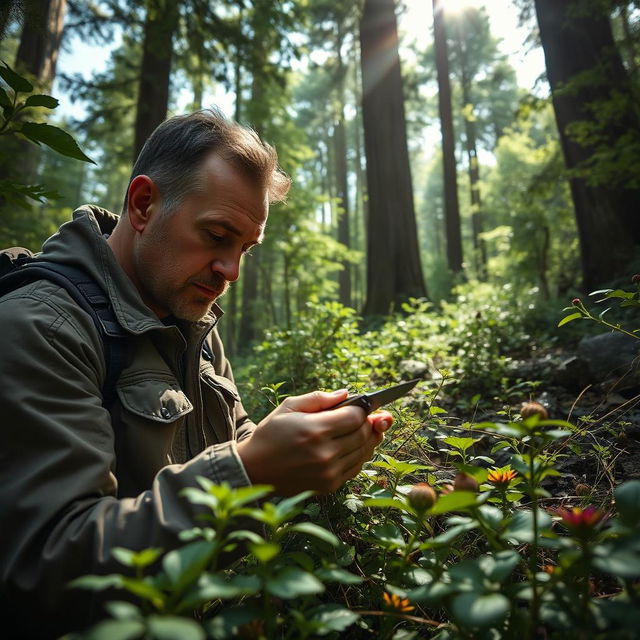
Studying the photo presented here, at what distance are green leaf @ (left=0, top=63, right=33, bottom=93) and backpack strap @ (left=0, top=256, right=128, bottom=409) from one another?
20.4 inches

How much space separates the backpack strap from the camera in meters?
1.40

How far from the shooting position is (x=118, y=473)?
1.41m

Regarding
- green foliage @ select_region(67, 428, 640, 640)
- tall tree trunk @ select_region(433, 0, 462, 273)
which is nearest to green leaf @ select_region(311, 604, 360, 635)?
green foliage @ select_region(67, 428, 640, 640)

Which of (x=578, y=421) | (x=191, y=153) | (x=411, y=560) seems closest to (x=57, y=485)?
(x=411, y=560)

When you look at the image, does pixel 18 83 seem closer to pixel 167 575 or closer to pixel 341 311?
pixel 167 575

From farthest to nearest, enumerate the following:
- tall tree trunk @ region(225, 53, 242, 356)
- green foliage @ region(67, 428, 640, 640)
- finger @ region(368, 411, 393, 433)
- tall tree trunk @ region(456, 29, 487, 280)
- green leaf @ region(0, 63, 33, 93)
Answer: tall tree trunk @ region(456, 29, 487, 280) → tall tree trunk @ region(225, 53, 242, 356) → finger @ region(368, 411, 393, 433) → green leaf @ region(0, 63, 33, 93) → green foliage @ region(67, 428, 640, 640)

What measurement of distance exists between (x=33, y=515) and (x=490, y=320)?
3922 millimetres

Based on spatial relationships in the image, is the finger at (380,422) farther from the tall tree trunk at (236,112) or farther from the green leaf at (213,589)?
the tall tree trunk at (236,112)

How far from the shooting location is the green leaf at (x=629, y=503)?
0.73m

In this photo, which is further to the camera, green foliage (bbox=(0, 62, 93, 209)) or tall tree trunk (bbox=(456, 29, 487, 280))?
tall tree trunk (bbox=(456, 29, 487, 280))

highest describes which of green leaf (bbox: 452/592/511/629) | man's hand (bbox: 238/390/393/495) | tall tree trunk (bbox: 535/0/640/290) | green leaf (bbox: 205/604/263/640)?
tall tree trunk (bbox: 535/0/640/290)

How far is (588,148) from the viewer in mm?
5527

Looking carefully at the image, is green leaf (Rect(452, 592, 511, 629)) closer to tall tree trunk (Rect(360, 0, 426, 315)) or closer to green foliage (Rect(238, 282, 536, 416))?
green foliage (Rect(238, 282, 536, 416))

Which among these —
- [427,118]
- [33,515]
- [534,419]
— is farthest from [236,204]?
[427,118]
